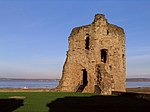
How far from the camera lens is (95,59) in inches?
877

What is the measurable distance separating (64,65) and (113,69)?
13.9 ft

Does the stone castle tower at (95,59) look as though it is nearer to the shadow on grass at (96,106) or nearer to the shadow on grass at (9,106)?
the shadow on grass at (96,106)

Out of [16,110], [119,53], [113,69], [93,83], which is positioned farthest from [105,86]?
[16,110]

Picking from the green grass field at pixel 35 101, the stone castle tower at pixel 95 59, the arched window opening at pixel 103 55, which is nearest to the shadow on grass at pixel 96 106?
the green grass field at pixel 35 101

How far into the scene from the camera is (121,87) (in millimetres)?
24375

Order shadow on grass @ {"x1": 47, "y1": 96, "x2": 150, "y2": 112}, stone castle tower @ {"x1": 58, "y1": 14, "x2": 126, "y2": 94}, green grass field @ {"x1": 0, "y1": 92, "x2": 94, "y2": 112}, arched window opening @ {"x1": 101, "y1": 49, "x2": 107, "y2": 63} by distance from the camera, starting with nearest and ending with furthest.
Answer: green grass field @ {"x1": 0, "y1": 92, "x2": 94, "y2": 112}, shadow on grass @ {"x1": 47, "y1": 96, "x2": 150, "y2": 112}, stone castle tower @ {"x1": 58, "y1": 14, "x2": 126, "y2": 94}, arched window opening @ {"x1": 101, "y1": 49, "x2": 107, "y2": 63}

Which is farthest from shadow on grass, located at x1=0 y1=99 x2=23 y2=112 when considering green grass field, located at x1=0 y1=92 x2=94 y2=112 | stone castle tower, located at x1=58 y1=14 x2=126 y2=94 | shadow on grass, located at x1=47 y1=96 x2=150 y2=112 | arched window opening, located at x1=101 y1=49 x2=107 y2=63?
arched window opening, located at x1=101 y1=49 x2=107 y2=63

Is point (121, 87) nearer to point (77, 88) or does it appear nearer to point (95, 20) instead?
point (77, 88)

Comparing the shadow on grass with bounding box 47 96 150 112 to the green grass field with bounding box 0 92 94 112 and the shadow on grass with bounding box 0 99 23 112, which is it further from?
the shadow on grass with bounding box 0 99 23 112

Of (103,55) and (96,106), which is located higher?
(103,55)

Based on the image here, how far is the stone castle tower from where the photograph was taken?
72.6ft

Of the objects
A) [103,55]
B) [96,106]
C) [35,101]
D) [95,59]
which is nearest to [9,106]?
[35,101]

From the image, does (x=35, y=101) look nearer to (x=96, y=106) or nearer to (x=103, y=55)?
(x=96, y=106)

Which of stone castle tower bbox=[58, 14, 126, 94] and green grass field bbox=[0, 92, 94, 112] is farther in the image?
stone castle tower bbox=[58, 14, 126, 94]
